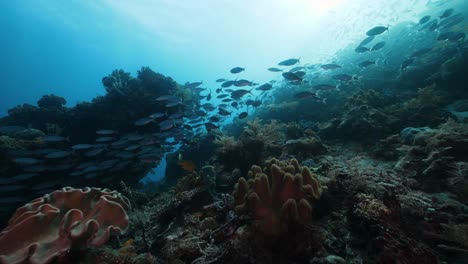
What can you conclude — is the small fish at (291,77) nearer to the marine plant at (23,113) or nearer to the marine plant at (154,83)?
the marine plant at (154,83)

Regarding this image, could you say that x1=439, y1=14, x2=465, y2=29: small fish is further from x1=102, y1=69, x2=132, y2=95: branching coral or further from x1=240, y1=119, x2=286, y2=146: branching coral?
x1=102, y1=69, x2=132, y2=95: branching coral

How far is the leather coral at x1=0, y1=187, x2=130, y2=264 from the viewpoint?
2.43 m

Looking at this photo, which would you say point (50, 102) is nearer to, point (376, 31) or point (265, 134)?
point (265, 134)

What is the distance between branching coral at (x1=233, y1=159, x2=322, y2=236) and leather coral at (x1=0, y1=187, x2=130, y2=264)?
1.67 metres

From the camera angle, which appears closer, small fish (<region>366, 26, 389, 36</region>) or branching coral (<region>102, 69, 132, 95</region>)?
small fish (<region>366, 26, 389, 36</region>)

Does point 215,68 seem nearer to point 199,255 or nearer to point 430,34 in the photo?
point 430,34

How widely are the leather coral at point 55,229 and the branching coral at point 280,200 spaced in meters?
1.67

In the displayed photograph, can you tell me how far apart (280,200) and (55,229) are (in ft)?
8.79

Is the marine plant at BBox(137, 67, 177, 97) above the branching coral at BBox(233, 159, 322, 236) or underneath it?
above

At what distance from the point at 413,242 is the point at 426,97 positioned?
26.9ft

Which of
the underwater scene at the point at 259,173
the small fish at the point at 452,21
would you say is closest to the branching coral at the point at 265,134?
the underwater scene at the point at 259,173

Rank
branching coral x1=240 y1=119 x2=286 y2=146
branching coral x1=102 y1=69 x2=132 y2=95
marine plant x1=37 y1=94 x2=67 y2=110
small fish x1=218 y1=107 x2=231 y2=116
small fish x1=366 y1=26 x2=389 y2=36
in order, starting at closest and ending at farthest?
1. branching coral x1=240 y1=119 x2=286 y2=146
2. small fish x1=218 y1=107 x2=231 y2=116
3. small fish x1=366 y1=26 x2=389 y2=36
4. branching coral x1=102 y1=69 x2=132 y2=95
5. marine plant x1=37 y1=94 x2=67 y2=110

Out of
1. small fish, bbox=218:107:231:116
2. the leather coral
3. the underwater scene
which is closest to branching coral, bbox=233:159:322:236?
the underwater scene

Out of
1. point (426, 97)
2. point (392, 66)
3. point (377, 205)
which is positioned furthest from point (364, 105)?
point (392, 66)
